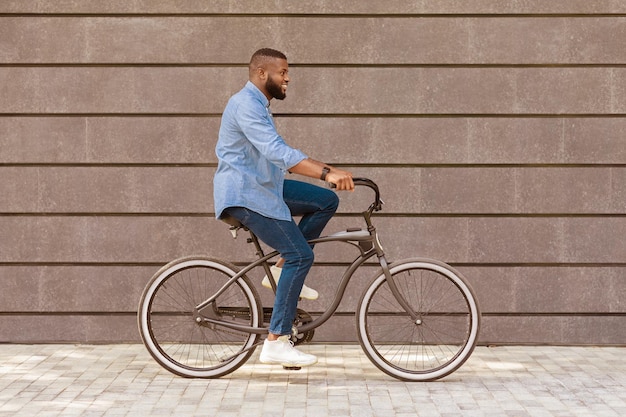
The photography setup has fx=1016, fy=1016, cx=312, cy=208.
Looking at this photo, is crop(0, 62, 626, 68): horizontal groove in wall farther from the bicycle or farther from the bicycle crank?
the bicycle crank

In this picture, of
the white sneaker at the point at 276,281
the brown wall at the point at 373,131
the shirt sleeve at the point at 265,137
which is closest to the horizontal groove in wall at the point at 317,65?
the brown wall at the point at 373,131

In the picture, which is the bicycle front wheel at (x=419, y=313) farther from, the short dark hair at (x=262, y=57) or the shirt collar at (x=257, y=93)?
the short dark hair at (x=262, y=57)

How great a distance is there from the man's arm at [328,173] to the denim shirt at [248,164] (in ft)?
0.44

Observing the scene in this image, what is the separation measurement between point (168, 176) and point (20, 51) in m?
1.55

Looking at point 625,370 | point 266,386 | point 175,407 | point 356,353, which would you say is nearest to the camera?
point 175,407

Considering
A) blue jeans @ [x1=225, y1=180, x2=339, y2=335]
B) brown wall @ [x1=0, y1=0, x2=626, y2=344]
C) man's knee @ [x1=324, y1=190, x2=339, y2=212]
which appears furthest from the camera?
brown wall @ [x1=0, y1=0, x2=626, y2=344]

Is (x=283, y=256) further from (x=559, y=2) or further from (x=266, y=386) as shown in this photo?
(x=559, y=2)

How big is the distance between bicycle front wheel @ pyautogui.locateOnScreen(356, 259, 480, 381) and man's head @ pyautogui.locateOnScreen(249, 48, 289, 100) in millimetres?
1409

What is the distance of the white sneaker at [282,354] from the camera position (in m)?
6.59

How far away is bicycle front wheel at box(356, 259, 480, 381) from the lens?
22.0 ft

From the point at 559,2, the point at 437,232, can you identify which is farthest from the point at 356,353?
the point at 559,2

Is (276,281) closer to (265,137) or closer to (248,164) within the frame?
(248,164)

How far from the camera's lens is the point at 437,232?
26.6 ft

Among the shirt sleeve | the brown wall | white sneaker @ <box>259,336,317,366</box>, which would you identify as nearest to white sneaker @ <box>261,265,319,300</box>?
white sneaker @ <box>259,336,317,366</box>
